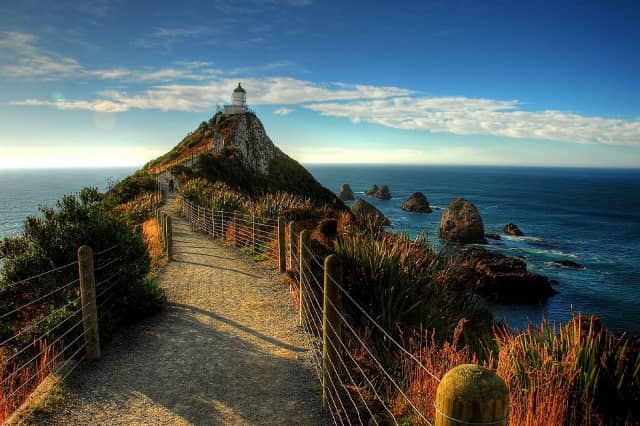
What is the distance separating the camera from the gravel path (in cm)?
429

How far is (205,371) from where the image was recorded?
5199 mm

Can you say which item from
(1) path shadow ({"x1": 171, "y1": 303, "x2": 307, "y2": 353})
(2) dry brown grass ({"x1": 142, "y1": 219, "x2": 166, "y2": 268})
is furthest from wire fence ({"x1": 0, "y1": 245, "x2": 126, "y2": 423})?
(2) dry brown grass ({"x1": 142, "y1": 219, "x2": 166, "y2": 268})

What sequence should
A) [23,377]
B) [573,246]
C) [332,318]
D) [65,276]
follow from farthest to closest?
[573,246] → [65,276] → [23,377] → [332,318]

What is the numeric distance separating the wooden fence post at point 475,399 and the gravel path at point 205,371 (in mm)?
3114

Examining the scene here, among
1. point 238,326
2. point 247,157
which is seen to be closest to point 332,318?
point 238,326

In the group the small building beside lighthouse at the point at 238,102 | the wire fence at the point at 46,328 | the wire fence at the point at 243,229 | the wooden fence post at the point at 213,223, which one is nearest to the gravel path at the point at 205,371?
the wire fence at the point at 46,328

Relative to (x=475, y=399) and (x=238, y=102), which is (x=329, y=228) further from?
(x=238, y=102)

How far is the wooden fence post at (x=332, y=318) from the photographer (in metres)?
3.93

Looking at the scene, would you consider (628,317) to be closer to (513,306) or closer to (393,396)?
(513,306)

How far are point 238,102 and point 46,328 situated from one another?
6874cm

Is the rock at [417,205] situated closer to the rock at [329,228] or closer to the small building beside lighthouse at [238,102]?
the small building beside lighthouse at [238,102]

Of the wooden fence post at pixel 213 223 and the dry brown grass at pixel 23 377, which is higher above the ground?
the wooden fence post at pixel 213 223

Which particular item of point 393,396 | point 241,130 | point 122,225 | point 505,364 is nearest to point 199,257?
point 122,225

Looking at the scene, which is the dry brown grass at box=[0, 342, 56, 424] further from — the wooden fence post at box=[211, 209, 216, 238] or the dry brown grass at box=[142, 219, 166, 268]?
the wooden fence post at box=[211, 209, 216, 238]
